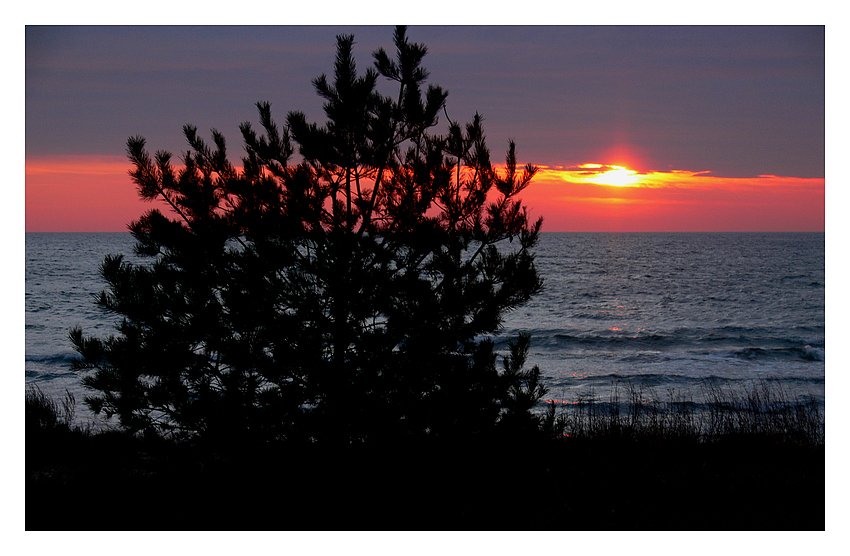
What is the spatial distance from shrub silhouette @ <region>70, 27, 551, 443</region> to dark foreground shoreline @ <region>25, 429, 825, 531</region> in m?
0.32

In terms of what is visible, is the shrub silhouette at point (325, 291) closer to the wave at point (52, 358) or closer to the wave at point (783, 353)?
the wave at point (52, 358)

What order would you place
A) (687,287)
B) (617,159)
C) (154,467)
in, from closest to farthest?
(154,467) → (617,159) → (687,287)

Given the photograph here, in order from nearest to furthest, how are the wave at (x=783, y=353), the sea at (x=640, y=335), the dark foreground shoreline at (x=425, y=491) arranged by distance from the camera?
the dark foreground shoreline at (x=425, y=491)
the sea at (x=640, y=335)
the wave at (x=783, y=353)

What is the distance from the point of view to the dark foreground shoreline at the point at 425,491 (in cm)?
452

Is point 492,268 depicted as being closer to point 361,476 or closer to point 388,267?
point 388,267

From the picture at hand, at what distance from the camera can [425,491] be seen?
4992mm

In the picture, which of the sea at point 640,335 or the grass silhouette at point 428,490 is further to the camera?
the sea at point 640,335

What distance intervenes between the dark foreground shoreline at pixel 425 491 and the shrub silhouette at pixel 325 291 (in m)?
0.32

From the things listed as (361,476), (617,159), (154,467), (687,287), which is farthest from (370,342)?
(687,287)

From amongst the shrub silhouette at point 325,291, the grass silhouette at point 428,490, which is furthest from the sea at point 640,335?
the grass silhouette at point 428,490

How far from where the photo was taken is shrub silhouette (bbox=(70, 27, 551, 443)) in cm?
489

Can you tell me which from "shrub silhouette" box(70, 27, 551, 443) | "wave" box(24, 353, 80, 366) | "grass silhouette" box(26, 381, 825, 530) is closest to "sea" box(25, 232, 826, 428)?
"wave" box(24, 353, 80, 366)
